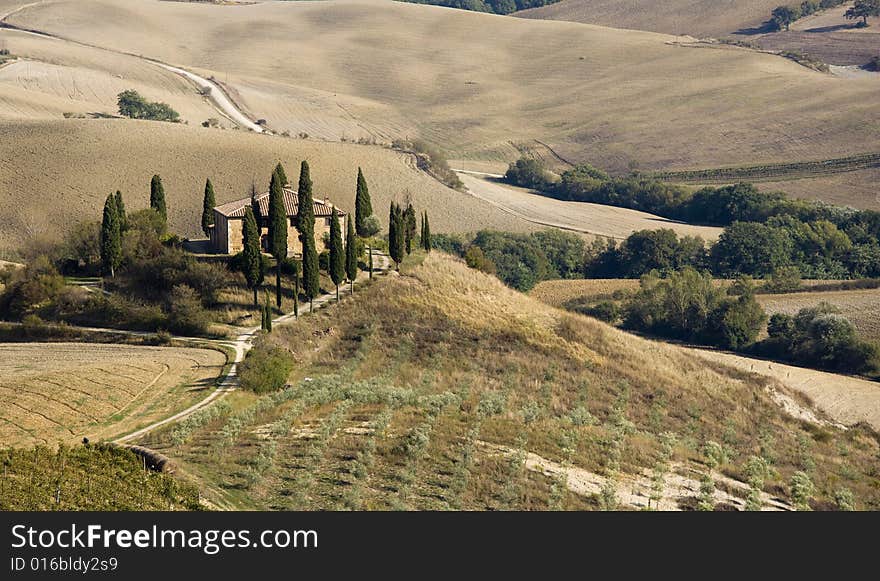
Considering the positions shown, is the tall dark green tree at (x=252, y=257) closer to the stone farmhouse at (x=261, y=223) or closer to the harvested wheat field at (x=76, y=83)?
the stone farmhouse at (x=261, y=223)

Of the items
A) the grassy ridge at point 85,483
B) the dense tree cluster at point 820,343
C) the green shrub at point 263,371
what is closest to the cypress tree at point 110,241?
the green shrub at point 263,371

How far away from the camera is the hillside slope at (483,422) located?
3456 cm

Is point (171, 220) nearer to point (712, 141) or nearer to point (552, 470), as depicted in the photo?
point (552, 470)

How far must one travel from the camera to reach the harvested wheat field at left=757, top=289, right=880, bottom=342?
249 feet

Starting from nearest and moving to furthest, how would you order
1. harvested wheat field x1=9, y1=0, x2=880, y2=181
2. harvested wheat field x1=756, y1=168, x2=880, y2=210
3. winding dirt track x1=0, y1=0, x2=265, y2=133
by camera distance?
harvested wheat field x1=756, y1=168, x2=880, y2=210
winding dirt track x1=0, y1=0, x2=265, y2=133
harvested wheat field x1=9, y1=0, x2=880, y2=181

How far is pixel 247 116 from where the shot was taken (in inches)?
5960

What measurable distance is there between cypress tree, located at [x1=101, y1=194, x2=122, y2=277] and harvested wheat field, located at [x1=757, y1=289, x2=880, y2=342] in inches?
1791

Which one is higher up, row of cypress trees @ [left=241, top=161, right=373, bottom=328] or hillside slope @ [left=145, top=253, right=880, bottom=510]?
row of cypress trees @ [left=241, top=161, right=373, bottom=328]

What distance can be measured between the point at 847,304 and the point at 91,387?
5643 cm

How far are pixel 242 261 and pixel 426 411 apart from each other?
18.1 metres

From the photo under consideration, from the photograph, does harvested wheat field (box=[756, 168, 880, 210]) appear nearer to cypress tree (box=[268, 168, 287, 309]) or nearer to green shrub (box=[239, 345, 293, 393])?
cypress tree (box=[268, 168, 287, 309])

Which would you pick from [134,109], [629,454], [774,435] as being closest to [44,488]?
[629,454]

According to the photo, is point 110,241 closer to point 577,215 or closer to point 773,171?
point 577,215

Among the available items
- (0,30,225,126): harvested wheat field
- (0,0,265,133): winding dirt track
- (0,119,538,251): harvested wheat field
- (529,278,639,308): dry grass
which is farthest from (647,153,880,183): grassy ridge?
(0,30,225,126): harvested wheat field
